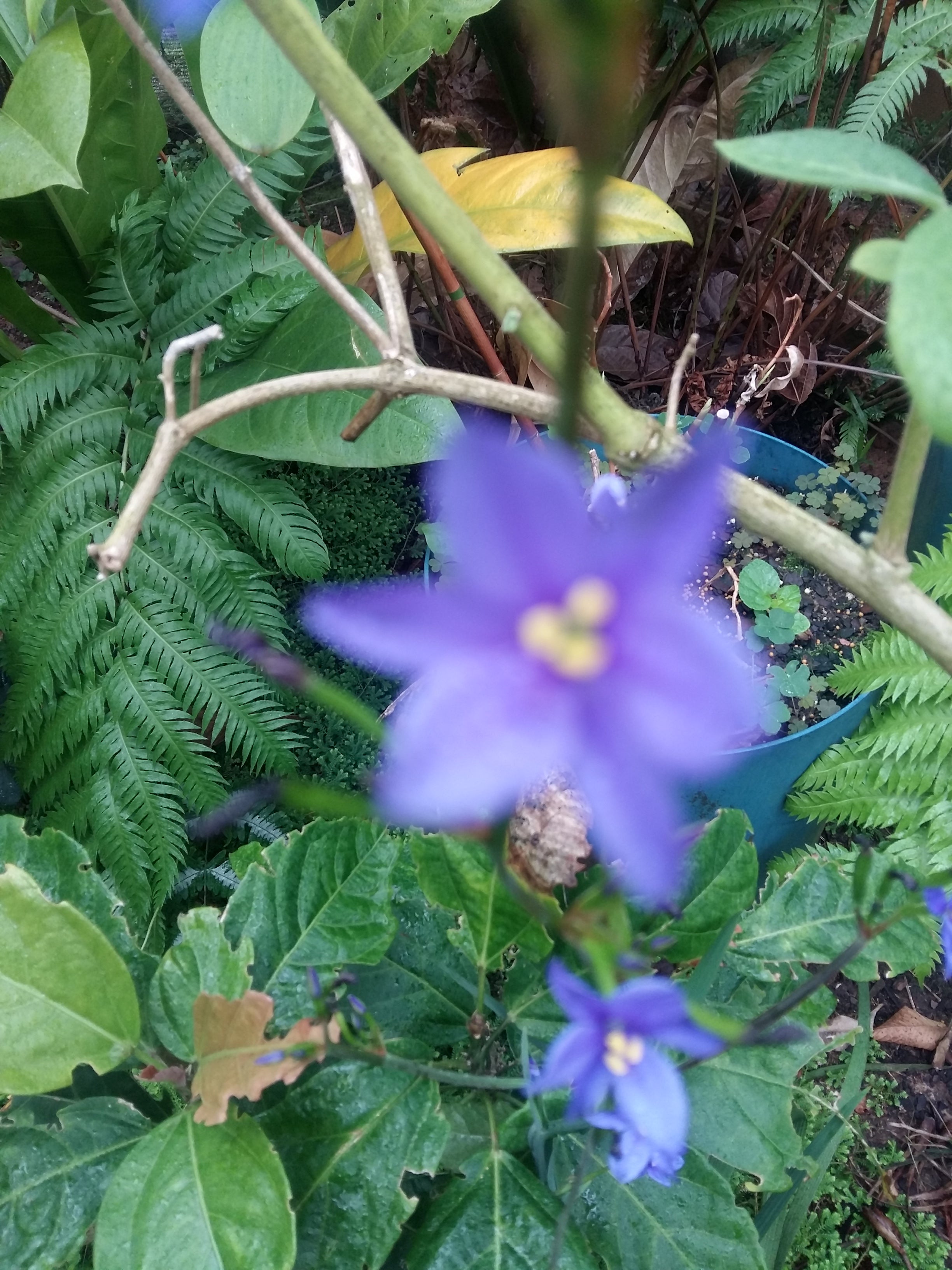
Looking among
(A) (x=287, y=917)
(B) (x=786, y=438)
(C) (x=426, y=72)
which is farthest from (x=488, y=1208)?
(C) (x=426, y=72)

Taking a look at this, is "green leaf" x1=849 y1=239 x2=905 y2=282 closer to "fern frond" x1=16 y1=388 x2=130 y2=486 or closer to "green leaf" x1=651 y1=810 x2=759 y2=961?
"green leaf" x1=651 y1=810 x2=759 y2=961

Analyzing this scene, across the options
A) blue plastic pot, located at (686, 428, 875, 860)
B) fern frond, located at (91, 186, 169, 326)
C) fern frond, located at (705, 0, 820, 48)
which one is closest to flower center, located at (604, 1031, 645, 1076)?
blue plastic pot, located at (686, 428, 875, 860)

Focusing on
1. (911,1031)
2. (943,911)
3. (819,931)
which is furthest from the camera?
(911,1031)

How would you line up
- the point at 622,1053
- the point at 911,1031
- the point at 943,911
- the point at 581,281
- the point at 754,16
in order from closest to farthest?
the point at 581,281
the point at 622,1053
the point at 943,911
the point at 911,1031
the point at 754,16

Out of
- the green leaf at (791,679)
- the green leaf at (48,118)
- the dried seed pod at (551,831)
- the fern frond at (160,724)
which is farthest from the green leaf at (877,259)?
the fern frond at (160,724)

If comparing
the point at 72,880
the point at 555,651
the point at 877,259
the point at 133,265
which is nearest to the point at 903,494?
the point at 877,259

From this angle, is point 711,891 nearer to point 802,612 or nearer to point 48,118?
point 802,612
